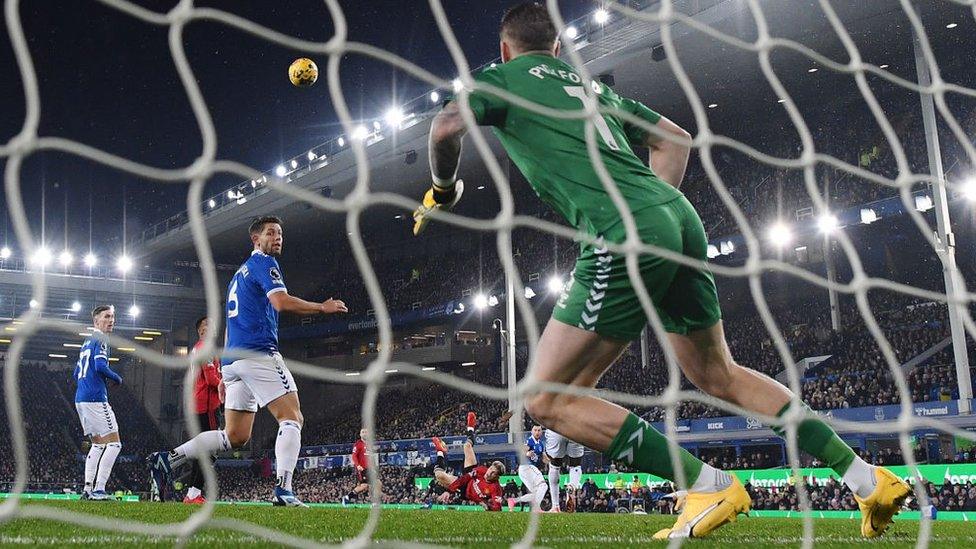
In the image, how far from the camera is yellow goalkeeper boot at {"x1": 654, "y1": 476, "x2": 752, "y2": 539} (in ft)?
11.0

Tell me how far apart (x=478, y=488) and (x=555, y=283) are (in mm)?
14483

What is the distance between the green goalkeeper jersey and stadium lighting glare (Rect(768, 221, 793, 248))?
60.4ft

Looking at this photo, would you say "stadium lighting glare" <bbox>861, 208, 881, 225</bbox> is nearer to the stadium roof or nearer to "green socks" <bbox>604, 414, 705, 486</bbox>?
the stadium roof

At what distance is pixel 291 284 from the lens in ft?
140

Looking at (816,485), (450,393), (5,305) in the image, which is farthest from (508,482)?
(5,305)

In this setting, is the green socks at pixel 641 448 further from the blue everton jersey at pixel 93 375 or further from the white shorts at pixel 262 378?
the blue everton jersey at pixel 93 375

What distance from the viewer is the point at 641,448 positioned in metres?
3.21

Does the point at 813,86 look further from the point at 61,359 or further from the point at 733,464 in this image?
the point at 61,359

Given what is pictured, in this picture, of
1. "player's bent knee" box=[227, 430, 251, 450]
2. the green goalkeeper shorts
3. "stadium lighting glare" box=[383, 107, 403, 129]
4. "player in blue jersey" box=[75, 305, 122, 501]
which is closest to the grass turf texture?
the green goalkeeper shorts

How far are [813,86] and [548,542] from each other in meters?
21.8

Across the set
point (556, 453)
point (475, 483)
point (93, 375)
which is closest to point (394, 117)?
point (475, 483)

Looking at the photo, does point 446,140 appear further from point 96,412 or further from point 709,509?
point 96,412

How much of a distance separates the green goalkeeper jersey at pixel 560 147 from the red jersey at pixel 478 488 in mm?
10433

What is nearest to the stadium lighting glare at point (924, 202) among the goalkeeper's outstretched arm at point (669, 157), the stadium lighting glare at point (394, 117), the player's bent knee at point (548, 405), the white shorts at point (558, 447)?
the white shorts at point (558, 447)
